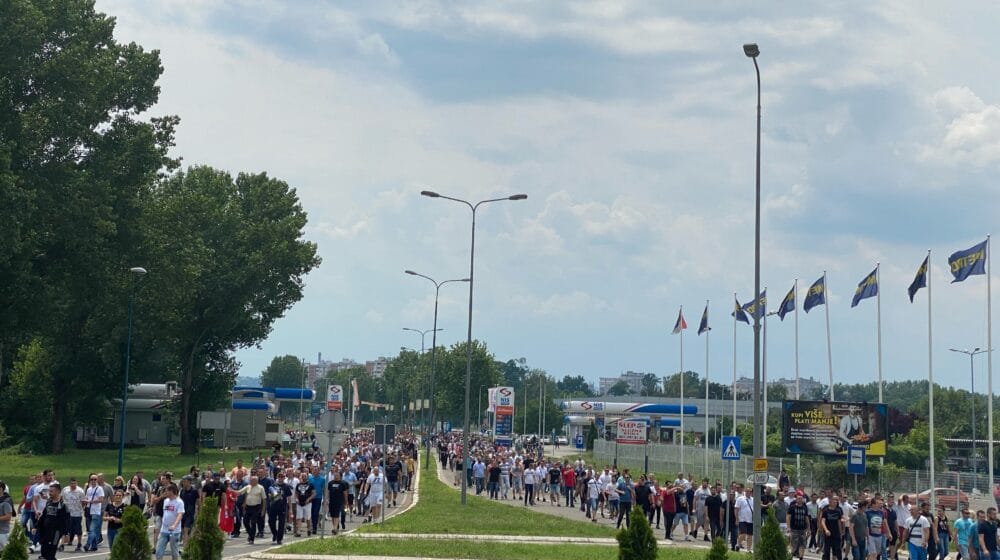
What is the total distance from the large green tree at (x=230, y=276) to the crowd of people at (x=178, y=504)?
31.8 m

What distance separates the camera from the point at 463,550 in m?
22.0

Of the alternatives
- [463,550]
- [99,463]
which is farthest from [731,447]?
[99,463]

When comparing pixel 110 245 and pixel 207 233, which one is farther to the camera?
pixel 207 233

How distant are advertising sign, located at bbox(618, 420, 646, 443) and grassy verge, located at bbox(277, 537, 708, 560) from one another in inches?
1044

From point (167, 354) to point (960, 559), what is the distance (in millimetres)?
58121

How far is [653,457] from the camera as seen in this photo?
2542 inches

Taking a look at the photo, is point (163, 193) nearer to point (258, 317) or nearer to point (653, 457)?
point (258, 317)

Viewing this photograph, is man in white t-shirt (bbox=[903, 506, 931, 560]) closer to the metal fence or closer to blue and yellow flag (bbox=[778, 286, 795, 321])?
the metal fence

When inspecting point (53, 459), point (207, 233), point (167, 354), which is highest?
point (207, 233)

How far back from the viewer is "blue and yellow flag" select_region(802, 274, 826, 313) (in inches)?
1809

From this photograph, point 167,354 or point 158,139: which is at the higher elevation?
point 158,139

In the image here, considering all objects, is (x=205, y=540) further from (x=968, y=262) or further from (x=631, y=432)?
(x=631, y=432)

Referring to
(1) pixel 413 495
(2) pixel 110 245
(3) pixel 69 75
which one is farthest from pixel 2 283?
(1) pixel 413 495

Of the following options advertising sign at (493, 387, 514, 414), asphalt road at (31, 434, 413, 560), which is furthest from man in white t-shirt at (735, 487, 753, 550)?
advertising sign at (493, 387, 514, 414)
